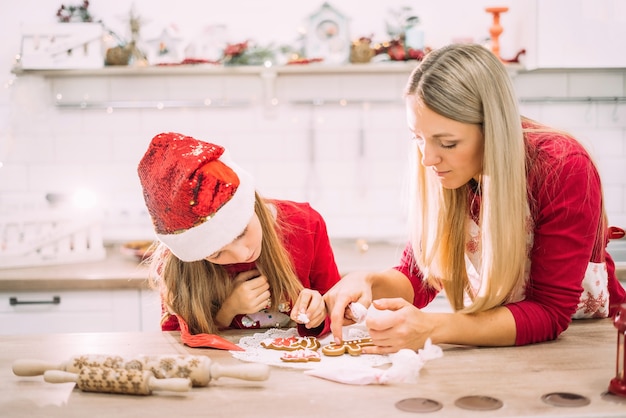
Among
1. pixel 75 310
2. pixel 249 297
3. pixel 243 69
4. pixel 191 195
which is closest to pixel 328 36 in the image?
pixel 243 69

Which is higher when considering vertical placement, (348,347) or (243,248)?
(243,248)

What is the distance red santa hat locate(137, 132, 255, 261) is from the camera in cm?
152

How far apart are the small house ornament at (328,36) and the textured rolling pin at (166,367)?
2.18m

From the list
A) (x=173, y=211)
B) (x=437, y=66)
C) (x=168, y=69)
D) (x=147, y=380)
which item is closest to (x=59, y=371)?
(x=147, y=380)

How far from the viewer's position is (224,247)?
164 centimetres

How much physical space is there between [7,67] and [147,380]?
8.58ft

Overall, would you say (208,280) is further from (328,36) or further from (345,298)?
(328,36)

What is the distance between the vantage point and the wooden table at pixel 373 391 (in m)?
1.19

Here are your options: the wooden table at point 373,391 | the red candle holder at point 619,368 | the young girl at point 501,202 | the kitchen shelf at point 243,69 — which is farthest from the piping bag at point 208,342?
the kitchen shelf at point 243,69

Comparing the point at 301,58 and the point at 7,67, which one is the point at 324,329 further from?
the point at 7,67

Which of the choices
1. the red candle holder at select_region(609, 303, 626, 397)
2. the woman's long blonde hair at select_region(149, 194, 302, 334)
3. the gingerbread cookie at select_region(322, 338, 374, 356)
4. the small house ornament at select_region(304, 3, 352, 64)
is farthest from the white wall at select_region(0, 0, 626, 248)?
the red candle holder at select_region(609, 303, 626, 397)

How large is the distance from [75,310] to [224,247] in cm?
139

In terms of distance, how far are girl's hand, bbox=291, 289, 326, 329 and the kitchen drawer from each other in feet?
4.20

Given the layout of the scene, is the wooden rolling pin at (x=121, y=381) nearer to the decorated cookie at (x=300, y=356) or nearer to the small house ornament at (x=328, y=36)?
the decorated cookie at (x=300, y=356)
